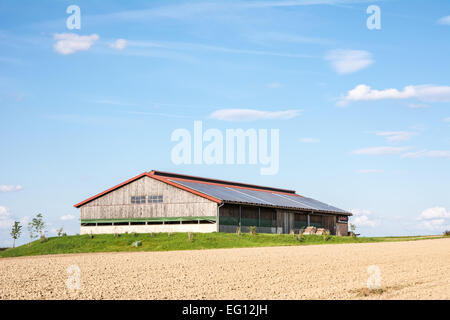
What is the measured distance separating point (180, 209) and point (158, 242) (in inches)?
362

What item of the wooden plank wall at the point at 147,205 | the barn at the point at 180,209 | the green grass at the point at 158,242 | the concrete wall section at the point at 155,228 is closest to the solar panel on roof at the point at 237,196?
the barn at the point at 180,209

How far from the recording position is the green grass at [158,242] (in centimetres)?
3738

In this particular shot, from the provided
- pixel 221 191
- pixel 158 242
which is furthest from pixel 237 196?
pixel 158 242

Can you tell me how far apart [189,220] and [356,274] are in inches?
1107

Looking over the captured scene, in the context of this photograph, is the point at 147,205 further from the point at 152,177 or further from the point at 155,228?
the point at 152,177

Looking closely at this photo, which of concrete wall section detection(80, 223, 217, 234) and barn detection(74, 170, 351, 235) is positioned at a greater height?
barn detection(74, 170, 351, 235)

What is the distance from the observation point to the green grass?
3738cm

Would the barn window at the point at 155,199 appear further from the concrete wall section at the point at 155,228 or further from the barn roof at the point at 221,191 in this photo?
the concrete wall section at the point at 155,228

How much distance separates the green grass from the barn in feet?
16.9

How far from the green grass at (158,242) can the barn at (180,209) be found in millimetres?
5154

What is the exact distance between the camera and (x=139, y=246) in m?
38.3
